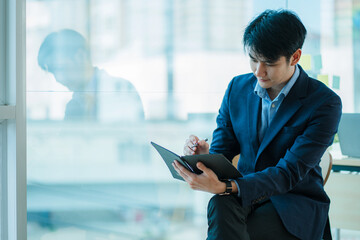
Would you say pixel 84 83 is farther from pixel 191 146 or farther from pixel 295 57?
pixel 295 57

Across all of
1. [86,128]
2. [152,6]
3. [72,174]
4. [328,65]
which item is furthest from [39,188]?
[328,65]

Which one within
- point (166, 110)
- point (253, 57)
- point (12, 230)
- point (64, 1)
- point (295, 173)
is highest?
point (64, 1)

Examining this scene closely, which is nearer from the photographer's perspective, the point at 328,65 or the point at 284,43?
the point at 284,43

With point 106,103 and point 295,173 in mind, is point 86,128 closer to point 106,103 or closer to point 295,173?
point 106,103

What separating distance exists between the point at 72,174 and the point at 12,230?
546 mm

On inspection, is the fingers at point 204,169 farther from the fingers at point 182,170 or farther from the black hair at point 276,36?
the black hair at point 276,36

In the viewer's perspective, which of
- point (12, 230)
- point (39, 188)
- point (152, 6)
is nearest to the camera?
point (12, 230)

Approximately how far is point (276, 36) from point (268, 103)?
29cm

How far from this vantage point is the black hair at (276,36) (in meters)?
1.46

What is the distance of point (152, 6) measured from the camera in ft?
8.39

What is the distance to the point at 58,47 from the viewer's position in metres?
2.28

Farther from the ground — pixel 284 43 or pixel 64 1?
pixel 64 1

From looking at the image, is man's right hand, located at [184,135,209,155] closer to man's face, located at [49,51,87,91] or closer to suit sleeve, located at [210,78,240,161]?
suit sleeve, located at [210,78,240,161]

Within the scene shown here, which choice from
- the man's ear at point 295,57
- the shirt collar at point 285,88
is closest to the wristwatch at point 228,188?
the shirt collar at point 285,88
